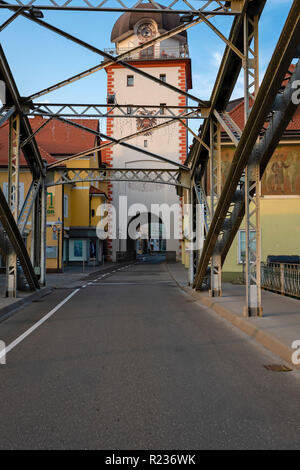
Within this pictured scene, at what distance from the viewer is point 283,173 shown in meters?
25.4

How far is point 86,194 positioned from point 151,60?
19.2 m

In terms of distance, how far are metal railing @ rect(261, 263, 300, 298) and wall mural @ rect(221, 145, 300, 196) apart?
7949 mm

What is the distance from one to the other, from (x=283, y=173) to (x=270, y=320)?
683 inches

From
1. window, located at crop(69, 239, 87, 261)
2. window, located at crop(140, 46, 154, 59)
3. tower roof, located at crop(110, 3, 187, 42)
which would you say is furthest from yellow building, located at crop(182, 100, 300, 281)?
tower roof, located at crop(110, 3, 187, 42)

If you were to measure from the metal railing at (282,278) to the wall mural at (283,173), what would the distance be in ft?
26.1

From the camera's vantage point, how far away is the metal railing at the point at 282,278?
1490 cm

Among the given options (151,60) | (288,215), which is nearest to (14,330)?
(288,215)

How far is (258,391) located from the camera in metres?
5.21

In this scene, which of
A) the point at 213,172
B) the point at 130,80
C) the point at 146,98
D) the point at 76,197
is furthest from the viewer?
the point at 130,80

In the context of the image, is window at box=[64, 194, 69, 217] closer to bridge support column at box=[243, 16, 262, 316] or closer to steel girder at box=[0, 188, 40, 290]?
steel girder at box=[0, 188, 40, 290]

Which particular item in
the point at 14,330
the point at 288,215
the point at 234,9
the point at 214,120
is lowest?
the point at 14,330

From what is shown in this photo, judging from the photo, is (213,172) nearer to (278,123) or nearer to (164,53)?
(278,123)

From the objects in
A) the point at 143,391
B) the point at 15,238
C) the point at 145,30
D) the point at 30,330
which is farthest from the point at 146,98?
the point at 143,391

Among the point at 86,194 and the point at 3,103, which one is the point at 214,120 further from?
the point at 86,194
